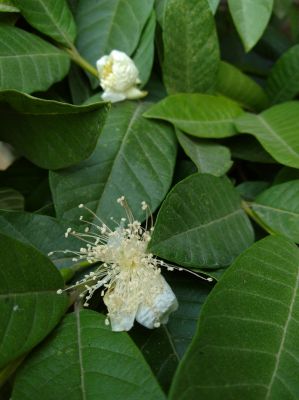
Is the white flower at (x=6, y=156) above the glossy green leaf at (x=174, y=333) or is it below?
above

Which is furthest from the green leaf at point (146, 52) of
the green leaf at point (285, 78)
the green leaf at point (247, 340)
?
the green leaf at point (247, 340)

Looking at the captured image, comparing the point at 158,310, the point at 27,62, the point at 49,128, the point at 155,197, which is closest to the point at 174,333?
the point at 158,310

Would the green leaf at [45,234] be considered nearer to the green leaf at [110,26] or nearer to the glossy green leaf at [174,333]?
the glossy green leaf at [174,333]

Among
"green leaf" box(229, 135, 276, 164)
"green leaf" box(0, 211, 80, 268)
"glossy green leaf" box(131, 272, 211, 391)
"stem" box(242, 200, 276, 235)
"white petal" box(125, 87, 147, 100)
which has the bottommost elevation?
"glossy green leaf" box(131, 272, 211, 391)

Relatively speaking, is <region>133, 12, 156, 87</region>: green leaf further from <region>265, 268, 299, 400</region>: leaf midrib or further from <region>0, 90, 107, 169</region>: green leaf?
<region>265, 268, 299, 400</region>: leaf midrib

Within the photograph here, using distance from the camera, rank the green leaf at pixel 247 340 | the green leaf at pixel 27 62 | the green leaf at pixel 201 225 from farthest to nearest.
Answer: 1. the green leaf at pixel 27 62
2. the green leaf at pixel 201 225
3. the green leaf at pixel 247 340

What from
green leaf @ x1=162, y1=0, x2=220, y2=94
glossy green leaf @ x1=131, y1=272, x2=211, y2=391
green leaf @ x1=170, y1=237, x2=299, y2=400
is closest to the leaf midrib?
green leaf @ x1=170, y1=237, x2=299, y2=400
